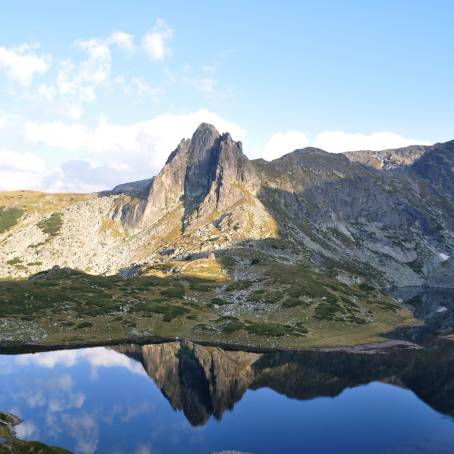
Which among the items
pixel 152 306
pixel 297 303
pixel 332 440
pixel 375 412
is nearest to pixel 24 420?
pixel 332 440

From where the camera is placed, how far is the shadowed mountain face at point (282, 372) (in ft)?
256

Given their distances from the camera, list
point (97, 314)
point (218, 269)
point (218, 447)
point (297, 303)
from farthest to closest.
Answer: point (218, 269) < point (297, 303) < point (97, 314) < point (218, 447)

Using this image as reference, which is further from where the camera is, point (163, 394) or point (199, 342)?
point (199, 342)

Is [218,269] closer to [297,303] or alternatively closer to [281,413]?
[297,303]

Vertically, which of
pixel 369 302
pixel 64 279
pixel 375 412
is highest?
pixel 64 279

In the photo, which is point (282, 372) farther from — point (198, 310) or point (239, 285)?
point (239, 285)

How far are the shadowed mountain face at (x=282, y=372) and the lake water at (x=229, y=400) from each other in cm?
22

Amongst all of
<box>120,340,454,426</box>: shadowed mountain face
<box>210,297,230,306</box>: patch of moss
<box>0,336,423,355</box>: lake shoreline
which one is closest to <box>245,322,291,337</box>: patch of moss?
<box>0,336,423,355</box>: lake shoreline

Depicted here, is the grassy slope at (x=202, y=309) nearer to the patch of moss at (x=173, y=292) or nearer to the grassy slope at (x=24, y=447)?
the patch of moss at (x=173, y=292)

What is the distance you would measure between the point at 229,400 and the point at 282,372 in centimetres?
1965

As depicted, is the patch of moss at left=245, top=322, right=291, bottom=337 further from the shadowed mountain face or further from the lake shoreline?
the shadowed mountain face

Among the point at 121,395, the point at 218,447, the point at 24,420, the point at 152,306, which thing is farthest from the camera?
the point at 152,306

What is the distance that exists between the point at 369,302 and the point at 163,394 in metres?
105

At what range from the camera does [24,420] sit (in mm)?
65500
